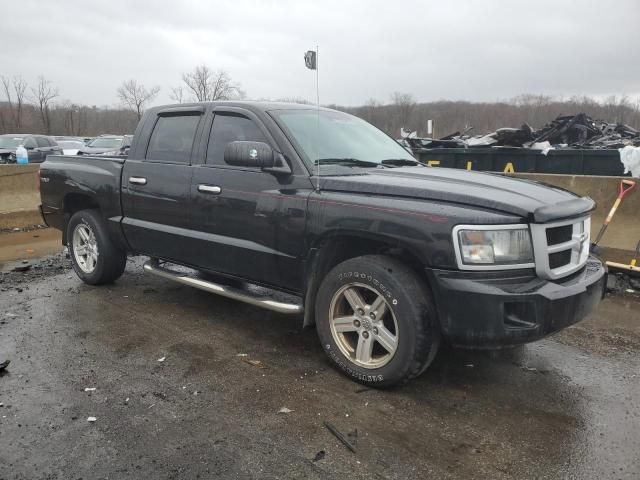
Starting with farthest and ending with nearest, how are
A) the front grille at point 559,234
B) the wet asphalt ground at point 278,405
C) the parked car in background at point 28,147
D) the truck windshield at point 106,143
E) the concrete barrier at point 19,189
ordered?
1. the truck windshield at point 106,143
2. the parked car in background at point 28,147
3. the concrete barrier at point 19,189
4. the front grille at point 559,234
5. the wet asphalt ground at point 278,405

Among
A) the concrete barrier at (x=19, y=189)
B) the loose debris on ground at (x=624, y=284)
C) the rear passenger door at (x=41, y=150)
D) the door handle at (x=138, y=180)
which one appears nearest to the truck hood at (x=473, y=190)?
the door handle at (x=138, y=180)

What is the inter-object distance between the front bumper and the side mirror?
4.71 ft

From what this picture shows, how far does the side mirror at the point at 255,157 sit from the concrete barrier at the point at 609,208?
410 centimetres

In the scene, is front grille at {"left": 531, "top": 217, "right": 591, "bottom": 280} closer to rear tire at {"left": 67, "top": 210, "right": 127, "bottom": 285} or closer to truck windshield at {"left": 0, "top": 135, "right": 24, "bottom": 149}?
rear tire at {"left": 67, "top": 210, "right": 127, "bottom": 285}

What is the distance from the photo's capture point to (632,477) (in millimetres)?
2646

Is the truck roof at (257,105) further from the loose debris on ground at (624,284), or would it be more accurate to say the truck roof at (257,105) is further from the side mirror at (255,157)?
the loose debris on ground at (624,284)

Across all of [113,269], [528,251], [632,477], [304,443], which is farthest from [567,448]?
[113,269]

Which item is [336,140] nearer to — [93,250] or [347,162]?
[347,162]

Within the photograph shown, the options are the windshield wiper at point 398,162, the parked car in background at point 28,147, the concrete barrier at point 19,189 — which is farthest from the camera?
the parked car in background at point 28,147

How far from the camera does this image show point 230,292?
4.33 m

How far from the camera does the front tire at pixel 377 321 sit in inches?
128

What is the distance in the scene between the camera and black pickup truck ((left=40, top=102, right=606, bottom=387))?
3084mm

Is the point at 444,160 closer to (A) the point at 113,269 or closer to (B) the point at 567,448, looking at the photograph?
(A) the point at 113,269

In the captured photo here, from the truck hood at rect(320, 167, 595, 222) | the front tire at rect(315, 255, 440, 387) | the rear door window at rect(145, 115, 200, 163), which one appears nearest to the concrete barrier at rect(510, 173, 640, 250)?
the truck hood at rect(320, 167, 595, 222)
